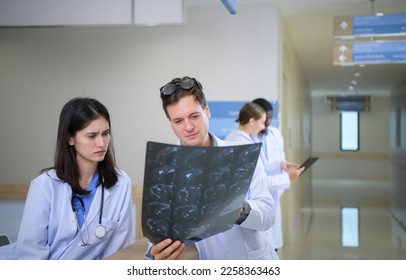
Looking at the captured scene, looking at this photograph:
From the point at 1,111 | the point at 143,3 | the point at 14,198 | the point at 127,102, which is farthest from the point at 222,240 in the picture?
the point at 127,102

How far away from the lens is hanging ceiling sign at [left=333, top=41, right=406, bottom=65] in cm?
378

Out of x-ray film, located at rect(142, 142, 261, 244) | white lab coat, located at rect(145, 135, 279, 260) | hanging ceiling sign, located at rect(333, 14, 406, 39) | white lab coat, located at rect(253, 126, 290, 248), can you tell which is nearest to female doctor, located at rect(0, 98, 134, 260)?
white lab coat, located at rect(145, 135, 279, 260)

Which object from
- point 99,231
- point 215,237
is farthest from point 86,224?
point 215,237

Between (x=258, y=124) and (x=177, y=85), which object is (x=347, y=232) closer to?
(x=258, y=124)

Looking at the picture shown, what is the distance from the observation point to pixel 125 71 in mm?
3389

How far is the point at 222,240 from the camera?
1.46m

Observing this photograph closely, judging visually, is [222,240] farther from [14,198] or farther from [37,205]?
[14,198]

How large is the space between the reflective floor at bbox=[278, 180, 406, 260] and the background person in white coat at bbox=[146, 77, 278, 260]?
293 cm

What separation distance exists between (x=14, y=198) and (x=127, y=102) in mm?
1020

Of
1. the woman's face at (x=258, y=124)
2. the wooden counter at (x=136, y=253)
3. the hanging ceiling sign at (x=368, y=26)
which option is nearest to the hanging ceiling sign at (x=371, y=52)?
the hanging ceiling sign at (x=368, y=26)

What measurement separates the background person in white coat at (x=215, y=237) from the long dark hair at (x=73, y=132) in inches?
12.1

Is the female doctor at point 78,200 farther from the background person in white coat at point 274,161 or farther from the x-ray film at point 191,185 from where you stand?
the background person in white coat at point 274,161

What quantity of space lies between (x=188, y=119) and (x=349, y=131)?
46.8 ft

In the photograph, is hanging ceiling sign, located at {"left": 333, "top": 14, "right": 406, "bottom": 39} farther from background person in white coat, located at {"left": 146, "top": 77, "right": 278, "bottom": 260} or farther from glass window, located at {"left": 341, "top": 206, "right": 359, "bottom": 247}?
background person in white coat, located at {"left": 146, "top": 77, "right": 278, "bottom": 260}
